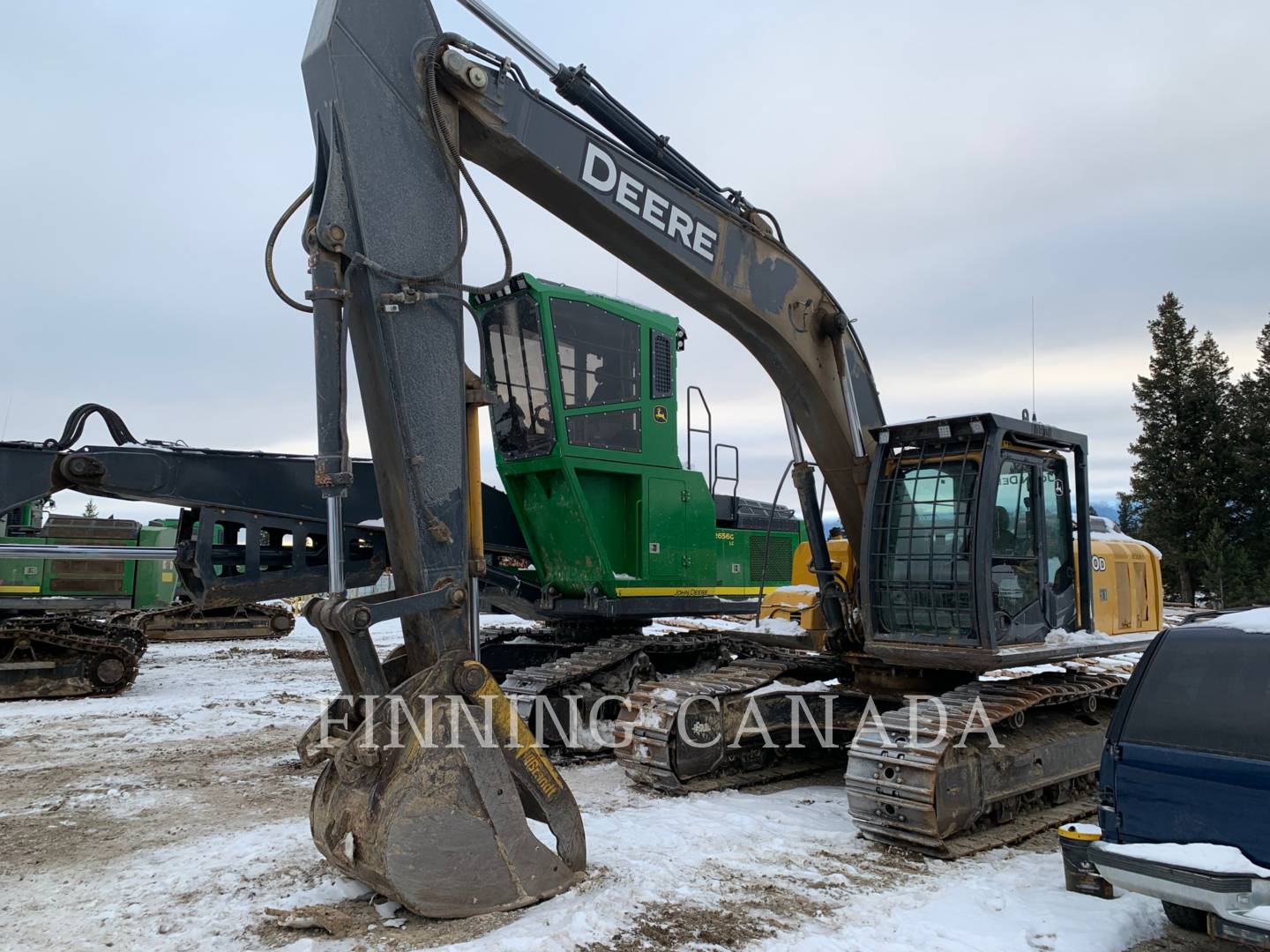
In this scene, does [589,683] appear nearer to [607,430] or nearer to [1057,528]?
[607,430]

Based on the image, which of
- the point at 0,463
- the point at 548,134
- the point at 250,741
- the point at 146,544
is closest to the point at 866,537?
the point at 548,134

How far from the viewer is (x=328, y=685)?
1306 centimetres

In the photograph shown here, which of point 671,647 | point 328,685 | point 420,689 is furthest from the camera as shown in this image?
point 328,685

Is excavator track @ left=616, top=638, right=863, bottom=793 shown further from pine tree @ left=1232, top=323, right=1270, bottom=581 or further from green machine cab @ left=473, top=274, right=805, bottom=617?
pine tree @ left=1232, top=323, right=1270, bottom=581

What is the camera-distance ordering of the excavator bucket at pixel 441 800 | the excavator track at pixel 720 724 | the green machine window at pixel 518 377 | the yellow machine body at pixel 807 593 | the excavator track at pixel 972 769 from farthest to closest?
the green machine window at pixel 518 377
the yellow machine body at pixel 807 593
the excavator track at pixel 720 724
the excavator track at pixel 972 769
the excavator bucket at pixel 441 800

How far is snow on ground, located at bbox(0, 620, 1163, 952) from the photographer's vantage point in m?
4.35

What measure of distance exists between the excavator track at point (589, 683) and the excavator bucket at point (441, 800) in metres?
3.41

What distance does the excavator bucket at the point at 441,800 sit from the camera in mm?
4203

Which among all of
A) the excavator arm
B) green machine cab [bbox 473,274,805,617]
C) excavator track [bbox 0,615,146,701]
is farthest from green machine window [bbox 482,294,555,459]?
excavator track [bbox 0,615,146,701]

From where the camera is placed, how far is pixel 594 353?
8.42 metres

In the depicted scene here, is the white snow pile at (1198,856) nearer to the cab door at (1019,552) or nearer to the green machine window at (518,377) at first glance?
the cab door at (1019,552)

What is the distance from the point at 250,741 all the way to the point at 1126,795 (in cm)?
766

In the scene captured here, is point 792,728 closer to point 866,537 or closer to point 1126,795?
point 866,537

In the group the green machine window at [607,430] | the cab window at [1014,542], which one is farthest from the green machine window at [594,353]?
the cab window at [1014,542]
